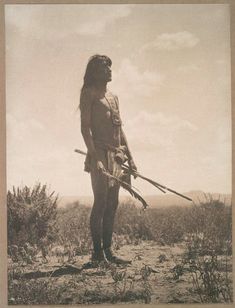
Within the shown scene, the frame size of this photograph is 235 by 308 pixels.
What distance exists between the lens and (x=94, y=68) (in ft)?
11.5

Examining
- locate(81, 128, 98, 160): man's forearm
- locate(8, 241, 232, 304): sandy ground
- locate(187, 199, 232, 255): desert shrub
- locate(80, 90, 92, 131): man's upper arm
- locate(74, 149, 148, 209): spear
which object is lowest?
locate(8, 241, 232, 304): sandy ground

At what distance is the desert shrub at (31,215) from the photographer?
3.46 meters

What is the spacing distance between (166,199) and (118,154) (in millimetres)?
Result: 353

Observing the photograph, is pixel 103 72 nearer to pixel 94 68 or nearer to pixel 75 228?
pixel 94 68

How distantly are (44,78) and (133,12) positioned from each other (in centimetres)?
60

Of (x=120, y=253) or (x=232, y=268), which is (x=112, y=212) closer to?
(x=120, y=253)

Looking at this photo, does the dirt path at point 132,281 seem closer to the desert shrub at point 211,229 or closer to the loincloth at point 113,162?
the desert shrub at point 211,229

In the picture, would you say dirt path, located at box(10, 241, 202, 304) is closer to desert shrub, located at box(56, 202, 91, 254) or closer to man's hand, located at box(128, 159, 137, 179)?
desert shrub, located at box(56, 202, 91, 254)

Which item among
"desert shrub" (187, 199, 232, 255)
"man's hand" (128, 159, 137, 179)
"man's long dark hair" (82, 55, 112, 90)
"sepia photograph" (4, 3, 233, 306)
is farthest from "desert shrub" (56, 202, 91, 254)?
"man's long dark hair" (82, 55, 112, 90)

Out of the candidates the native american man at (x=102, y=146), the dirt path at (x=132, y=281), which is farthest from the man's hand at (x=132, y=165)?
the dirt path at (x=132, y=281)

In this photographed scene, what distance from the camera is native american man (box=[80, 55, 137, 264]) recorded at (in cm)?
348

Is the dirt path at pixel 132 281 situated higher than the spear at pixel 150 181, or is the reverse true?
the spear at pixel 150 181

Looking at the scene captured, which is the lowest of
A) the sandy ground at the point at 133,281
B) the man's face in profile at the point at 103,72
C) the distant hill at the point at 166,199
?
the sandy ground at the point at 133,281

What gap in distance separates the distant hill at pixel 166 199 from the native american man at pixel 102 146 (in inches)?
2.4
